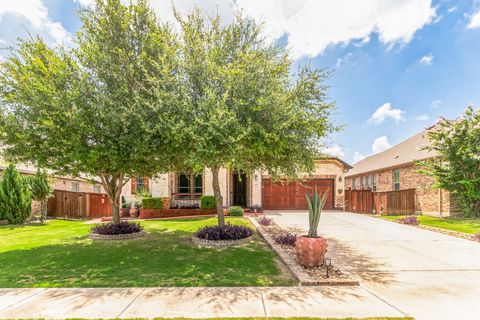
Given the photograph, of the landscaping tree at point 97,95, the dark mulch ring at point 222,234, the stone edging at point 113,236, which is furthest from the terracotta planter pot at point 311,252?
the stone edging at point 113,236

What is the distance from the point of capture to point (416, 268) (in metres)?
6.38

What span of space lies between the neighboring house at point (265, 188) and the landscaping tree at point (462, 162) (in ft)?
21.3

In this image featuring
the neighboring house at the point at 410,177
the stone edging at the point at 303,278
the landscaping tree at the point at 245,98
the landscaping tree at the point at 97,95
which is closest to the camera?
the stone edging at the point at 303,278

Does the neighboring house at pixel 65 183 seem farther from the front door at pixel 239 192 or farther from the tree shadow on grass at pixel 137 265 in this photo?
the tree shadow on grass at pixel 137 265

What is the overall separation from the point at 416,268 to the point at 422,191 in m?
13.7

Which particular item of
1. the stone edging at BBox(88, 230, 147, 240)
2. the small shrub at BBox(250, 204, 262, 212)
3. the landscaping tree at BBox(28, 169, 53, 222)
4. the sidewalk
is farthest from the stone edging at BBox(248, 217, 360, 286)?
the landscaping tree at BBox(28, 169, 53, 222)

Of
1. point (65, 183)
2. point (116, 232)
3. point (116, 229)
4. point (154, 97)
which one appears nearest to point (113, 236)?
point (116, 232)

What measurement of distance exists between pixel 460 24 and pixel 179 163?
12224mm

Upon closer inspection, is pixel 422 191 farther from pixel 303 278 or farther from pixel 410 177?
pixel 303 278

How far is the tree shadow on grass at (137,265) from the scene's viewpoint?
5.48 meters

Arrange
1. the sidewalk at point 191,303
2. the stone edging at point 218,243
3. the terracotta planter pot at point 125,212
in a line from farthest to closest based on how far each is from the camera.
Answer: the terracotta planter pot at point 125,212 < the stone edging at point 218,243 < the sidewalk at point 191,303

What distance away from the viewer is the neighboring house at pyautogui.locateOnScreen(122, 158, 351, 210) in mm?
19250

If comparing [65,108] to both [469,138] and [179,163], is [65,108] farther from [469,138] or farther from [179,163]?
[469,138]

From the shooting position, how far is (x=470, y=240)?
9648mm
